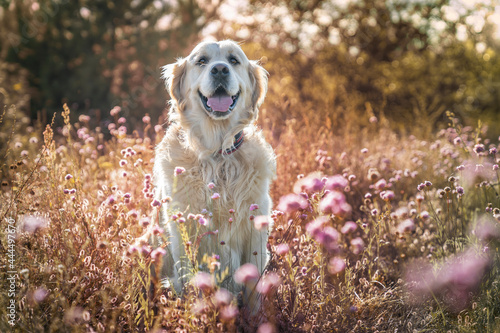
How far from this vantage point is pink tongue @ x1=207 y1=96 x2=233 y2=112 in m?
2.77

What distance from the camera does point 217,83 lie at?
273cm

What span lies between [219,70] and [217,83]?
0.09 meters

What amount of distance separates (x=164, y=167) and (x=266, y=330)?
1.39 m

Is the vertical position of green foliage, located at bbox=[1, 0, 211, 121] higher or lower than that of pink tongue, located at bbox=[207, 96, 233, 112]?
higher

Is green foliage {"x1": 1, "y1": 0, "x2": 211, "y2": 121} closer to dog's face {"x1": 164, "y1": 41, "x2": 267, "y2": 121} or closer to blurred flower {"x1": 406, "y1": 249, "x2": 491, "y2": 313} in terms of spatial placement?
dog's face {"x1": 164, "y1": 41, "x2": 267, "y2": 121}

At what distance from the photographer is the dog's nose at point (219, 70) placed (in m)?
2.70

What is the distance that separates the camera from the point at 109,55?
911 cm

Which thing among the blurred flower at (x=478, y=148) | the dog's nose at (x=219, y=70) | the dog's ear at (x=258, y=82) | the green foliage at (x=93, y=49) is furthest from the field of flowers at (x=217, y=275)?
the green foliage at (x=93, y=49)

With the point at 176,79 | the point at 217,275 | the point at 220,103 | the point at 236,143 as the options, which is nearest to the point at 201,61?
the point at 176,79

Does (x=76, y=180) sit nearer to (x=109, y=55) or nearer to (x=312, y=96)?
(x=109, y=55)

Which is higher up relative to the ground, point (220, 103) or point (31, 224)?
point (220, 103)

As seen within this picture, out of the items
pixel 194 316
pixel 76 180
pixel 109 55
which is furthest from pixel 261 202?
pixel 109 55

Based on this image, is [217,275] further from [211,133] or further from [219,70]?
[219,70]

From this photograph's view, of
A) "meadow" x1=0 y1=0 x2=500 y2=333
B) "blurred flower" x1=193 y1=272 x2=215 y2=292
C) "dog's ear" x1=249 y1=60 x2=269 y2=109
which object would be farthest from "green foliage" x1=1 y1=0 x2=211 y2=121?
"blurred flower" x1=193 y1=272 x2=215 y2=292
